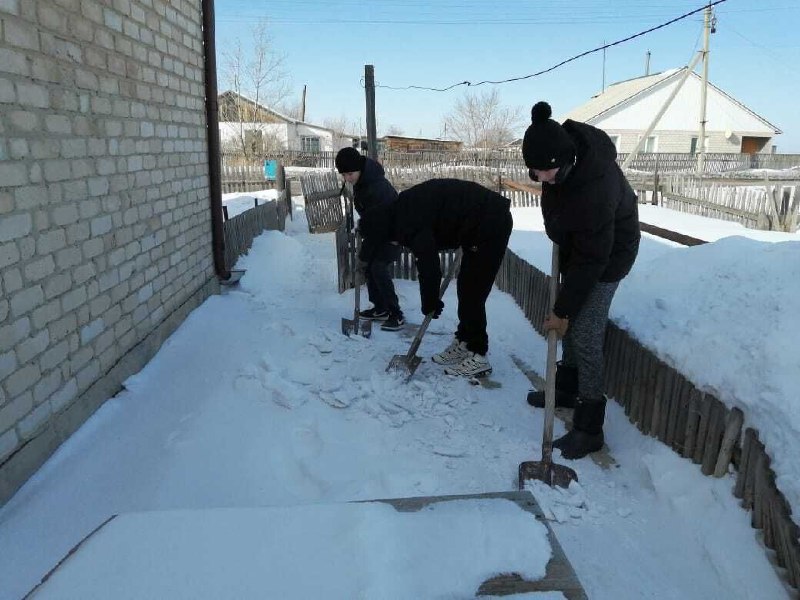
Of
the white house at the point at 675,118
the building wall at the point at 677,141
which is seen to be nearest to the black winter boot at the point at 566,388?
the white house at the point at 675,118

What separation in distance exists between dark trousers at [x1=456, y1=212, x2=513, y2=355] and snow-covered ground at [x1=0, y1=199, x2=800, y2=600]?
41 centimetres

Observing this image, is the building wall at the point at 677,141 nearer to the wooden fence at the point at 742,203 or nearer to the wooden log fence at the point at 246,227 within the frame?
the wooden fence at the point at 742,203

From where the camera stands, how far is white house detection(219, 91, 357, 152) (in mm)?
32100

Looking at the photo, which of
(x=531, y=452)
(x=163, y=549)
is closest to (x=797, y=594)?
(x=531, y=452)

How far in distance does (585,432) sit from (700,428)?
0.63 m

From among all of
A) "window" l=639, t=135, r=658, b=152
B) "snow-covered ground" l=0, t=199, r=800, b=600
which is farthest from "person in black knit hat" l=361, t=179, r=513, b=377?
"window" l=639, t=135, r=658, b=152

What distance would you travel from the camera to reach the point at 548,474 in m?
2.87

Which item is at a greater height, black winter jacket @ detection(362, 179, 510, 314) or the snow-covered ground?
black winter jacket @ detection(362, 179, 510, 314)

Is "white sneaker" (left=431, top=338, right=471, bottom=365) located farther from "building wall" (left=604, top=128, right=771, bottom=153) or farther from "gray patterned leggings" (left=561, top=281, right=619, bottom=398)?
"building wall" (left=604, top=128, right=771, bottom=153)

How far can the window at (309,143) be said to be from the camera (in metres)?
40.6

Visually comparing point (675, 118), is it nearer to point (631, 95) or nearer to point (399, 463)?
point (631, 95)

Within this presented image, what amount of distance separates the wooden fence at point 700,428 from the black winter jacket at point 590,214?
2.12ft

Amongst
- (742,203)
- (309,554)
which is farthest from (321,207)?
(309,554)

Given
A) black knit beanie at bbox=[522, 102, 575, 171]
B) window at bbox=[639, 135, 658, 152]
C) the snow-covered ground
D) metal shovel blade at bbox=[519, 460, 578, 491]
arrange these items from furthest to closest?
1. window at bbox=[639, 135, 658, 152]
2. metal shovel blade at bbox=[519, 460, 578, 491]
3. black knit beanie at bbox=[522, 102, 575, 171]
4. the snow-covered ground
